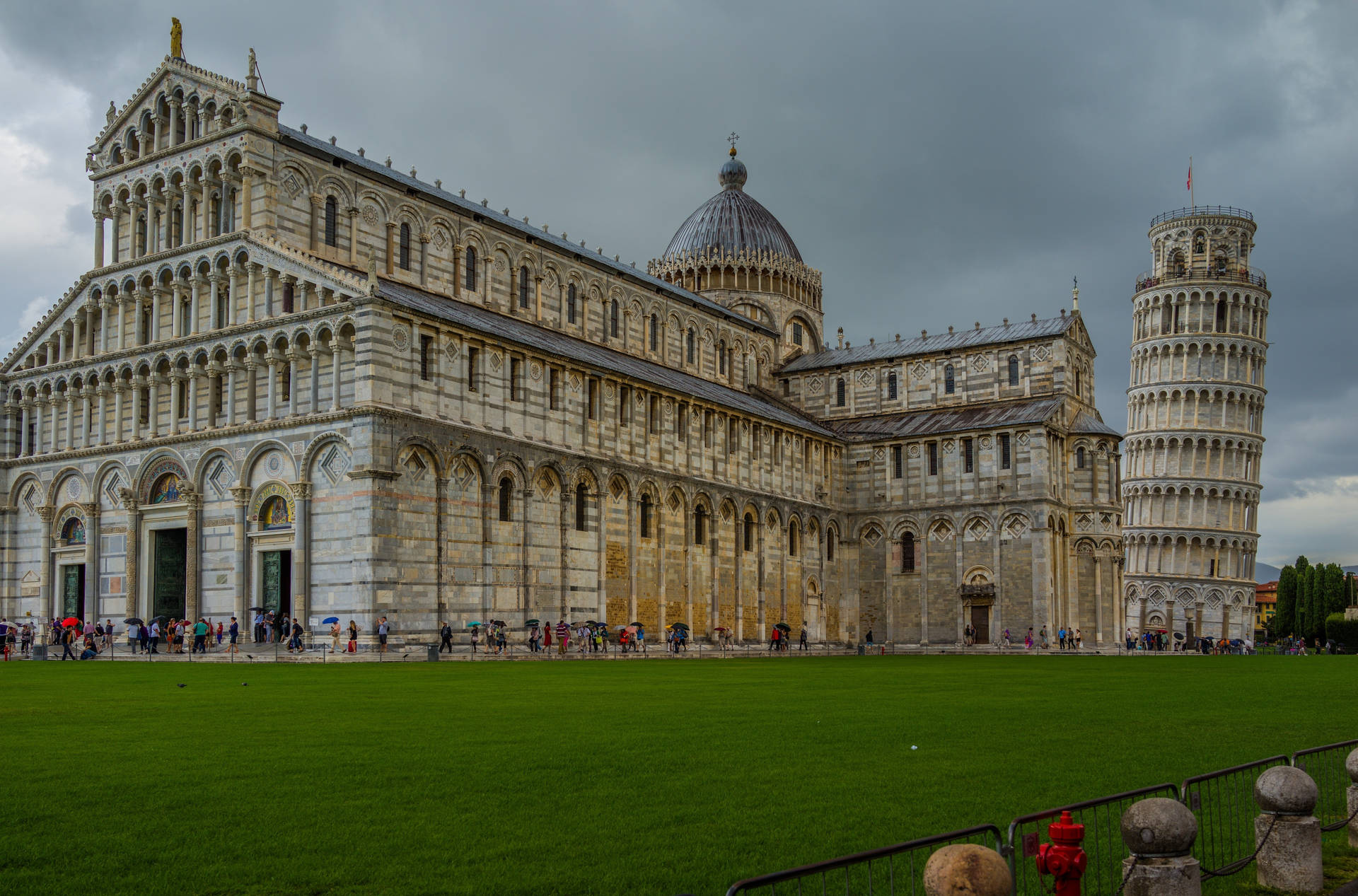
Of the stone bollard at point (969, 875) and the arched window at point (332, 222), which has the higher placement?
the arched window at point (332, 222)

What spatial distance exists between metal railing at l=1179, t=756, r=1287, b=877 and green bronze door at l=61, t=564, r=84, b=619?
159 feet

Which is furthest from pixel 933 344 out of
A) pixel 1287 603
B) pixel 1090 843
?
pixel 1090 843

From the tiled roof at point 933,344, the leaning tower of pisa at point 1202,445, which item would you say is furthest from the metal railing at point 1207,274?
the tiled roof at point 933,344

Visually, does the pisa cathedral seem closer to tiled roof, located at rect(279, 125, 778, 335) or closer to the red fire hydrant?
tiled roof, located at rect(279, 125, 778, 335)

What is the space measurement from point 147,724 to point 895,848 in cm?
1402

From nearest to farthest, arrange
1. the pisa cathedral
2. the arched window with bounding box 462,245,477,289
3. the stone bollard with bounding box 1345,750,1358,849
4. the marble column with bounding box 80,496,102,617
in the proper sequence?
the stone bollard with bounding box 1345,750,1358,849 < the pisa cathedral < the marble column with bounding box 80,496,102,617 < the arched window with bounding box 462,245,477,289

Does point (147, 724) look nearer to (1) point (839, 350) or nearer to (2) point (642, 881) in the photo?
(2) point (642, 881)

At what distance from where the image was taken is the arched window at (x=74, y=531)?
2036 inches

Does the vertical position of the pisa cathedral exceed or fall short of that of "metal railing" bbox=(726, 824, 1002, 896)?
it exceeds it

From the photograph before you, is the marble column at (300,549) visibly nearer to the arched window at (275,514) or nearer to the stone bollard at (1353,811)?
the arched window at (275,514)

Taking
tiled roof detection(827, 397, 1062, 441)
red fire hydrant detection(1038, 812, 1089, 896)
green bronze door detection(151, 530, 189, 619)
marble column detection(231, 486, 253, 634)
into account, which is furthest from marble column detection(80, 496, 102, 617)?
red fire hydrant detection(1038, 812, 1089, 896)

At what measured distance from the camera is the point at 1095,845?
11.0m

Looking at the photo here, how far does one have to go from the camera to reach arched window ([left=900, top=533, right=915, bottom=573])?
7181 cm

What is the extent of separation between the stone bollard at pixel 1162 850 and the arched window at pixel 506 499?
40481 mm
